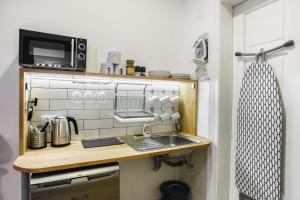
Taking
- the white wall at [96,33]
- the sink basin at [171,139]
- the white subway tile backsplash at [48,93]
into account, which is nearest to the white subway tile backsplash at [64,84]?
the white subway tile backsplash at [48,93]

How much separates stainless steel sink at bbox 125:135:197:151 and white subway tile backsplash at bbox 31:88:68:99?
2.37 ft

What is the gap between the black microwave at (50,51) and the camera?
118 cm

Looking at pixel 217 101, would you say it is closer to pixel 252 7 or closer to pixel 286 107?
pixel 286 107

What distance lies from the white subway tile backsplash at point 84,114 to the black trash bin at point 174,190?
3.54 ft

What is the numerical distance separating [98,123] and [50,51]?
76cm

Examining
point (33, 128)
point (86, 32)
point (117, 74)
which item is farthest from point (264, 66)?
point (33, 128)

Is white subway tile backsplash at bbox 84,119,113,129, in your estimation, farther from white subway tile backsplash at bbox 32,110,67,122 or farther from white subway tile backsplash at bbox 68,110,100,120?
white subway tile backsplash at bbox 32,110,67,122

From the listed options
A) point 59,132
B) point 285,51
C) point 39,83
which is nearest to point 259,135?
point 285,51

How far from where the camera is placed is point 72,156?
49.1 inches

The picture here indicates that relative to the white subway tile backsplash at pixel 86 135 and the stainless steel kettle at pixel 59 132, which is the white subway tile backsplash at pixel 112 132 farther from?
the stainless steel kettle at pixel 59 132

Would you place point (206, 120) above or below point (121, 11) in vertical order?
below

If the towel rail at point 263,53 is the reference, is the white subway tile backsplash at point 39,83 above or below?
below

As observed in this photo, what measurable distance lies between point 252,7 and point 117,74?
130 centimetres

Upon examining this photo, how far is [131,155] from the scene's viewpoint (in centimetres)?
132
